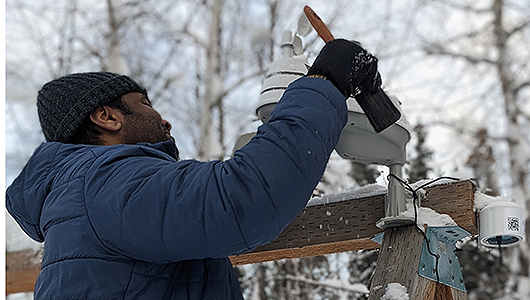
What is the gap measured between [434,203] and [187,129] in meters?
5.83

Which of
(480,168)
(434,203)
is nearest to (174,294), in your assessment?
(434,203)

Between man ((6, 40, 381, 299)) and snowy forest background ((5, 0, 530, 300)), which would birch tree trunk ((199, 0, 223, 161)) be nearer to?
snowy forest background ((5, 0, 530, 300))

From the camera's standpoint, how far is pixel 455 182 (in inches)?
49.8

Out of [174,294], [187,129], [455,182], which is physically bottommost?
[174,294]

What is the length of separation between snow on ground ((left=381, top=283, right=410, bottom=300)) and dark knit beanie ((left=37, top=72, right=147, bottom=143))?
718 mm

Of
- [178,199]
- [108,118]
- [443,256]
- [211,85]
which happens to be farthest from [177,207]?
[211,85]

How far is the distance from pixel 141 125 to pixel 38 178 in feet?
0.76

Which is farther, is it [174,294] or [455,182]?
[455,182]

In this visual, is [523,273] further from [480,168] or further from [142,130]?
[142,130]

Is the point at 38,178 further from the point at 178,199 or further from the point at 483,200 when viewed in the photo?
the point at 483,200

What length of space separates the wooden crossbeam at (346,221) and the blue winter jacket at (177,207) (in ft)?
1.39

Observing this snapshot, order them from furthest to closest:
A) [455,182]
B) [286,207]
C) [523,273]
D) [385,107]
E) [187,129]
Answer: [187,129]
[523,273]
[455,182]
[385,107]
[286,207]

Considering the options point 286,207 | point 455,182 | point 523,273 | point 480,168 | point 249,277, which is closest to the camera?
point 286,207

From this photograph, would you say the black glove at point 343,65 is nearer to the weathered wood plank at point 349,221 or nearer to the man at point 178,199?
the man at point 178,199
